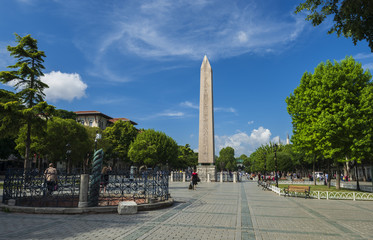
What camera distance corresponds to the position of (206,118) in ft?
111

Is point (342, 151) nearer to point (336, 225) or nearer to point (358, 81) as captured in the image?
point (358, 81)

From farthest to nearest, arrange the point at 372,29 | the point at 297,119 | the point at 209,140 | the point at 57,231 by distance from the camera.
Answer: the point at 209,140 < the point at 297,119 < the point at 372,29 < the point at 57,231

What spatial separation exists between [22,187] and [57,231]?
4951 millimetres

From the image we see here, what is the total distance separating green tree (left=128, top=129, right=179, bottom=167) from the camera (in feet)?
166

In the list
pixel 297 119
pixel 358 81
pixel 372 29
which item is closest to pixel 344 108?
pixel 358 81

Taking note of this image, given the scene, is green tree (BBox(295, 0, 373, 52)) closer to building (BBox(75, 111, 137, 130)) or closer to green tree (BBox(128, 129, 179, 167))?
green tree (BBox(128, 129, 179, 167))

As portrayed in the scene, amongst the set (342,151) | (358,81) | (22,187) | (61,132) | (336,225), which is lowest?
(336,225)

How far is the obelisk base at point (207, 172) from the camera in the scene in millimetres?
36000

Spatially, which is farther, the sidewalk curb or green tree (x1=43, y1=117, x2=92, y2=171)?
green tree (x1=43, y1=117, x2=92, y2=171)

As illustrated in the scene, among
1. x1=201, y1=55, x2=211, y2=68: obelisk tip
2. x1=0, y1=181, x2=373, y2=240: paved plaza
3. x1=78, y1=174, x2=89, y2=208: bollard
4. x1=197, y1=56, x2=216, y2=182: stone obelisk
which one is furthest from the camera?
x1=201, y1=55, x2=211, y2=68: obelisk tip

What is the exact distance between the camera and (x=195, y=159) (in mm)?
95312

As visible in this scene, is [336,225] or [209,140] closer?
[336,225]

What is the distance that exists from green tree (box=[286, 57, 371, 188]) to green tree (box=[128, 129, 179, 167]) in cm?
3316

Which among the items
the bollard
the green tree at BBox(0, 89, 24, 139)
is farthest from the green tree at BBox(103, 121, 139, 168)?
the bollard
